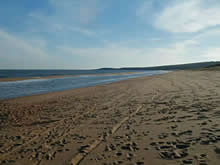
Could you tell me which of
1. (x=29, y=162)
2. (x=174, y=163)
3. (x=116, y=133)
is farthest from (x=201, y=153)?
(x=29, y=162)

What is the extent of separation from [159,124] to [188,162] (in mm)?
2188

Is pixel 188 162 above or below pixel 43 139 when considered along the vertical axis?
above

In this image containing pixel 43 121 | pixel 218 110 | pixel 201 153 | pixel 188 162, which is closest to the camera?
pixel 188 162

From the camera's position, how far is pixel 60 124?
6000mm

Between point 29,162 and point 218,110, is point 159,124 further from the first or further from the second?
point 29,162

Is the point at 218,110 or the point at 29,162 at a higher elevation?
the point at 218,110

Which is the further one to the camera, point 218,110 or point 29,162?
point 218,110

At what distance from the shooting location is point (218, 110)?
18.5ft

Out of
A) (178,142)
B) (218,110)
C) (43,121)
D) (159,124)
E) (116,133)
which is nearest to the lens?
(178,142)

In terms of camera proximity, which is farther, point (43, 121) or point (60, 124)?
point (43, 121)

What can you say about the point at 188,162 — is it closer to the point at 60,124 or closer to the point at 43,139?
the point at 43,139

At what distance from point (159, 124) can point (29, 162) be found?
404 cm

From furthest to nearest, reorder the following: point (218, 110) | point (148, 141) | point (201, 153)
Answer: point (218, 110) → point (148, 141) → point (201, 153)

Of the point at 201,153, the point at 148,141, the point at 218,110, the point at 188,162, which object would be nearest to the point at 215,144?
the point at 201,153
